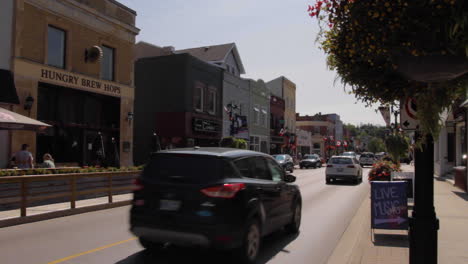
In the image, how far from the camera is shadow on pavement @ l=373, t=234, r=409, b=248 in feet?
23.6

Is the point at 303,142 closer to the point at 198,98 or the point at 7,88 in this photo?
the point at 198,98

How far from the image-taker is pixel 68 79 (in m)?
18.3

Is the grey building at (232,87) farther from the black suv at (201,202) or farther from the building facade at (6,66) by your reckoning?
the black suv at (201,202)

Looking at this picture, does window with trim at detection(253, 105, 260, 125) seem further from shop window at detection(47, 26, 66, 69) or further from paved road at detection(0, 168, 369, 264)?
paved road at detection(0, 168, 369, 264)

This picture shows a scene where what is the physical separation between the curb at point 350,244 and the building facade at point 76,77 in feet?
42.5

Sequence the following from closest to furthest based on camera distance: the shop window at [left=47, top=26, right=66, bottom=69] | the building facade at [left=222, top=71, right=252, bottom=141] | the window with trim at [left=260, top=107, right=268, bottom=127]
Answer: the shop window at [left=47, top=26, right=66, bottom=69] < the building facade at [left=222, top=71, right=252, bottom=141] < the window with trim at [left=260, top=107, right=268, bottom=127]

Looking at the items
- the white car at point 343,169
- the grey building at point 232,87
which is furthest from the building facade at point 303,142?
the white car at point 343,169

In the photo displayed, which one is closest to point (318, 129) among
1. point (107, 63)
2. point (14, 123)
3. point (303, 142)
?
point (303, 142)

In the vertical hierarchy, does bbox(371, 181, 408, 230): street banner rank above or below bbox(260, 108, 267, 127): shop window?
below

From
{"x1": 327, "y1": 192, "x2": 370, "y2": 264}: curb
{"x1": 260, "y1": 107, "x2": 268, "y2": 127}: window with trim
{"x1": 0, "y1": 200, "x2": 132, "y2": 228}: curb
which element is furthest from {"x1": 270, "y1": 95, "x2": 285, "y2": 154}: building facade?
{"x1": 327, "y1": 192, "x2": 370, "y2": 264}: curb

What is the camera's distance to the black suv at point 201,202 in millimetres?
5645

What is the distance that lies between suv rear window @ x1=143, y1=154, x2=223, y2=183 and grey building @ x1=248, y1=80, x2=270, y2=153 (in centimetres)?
3237

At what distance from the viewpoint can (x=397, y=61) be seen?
341cm

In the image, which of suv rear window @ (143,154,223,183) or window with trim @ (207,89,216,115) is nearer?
suv rear window @ (143,154,223,183)
